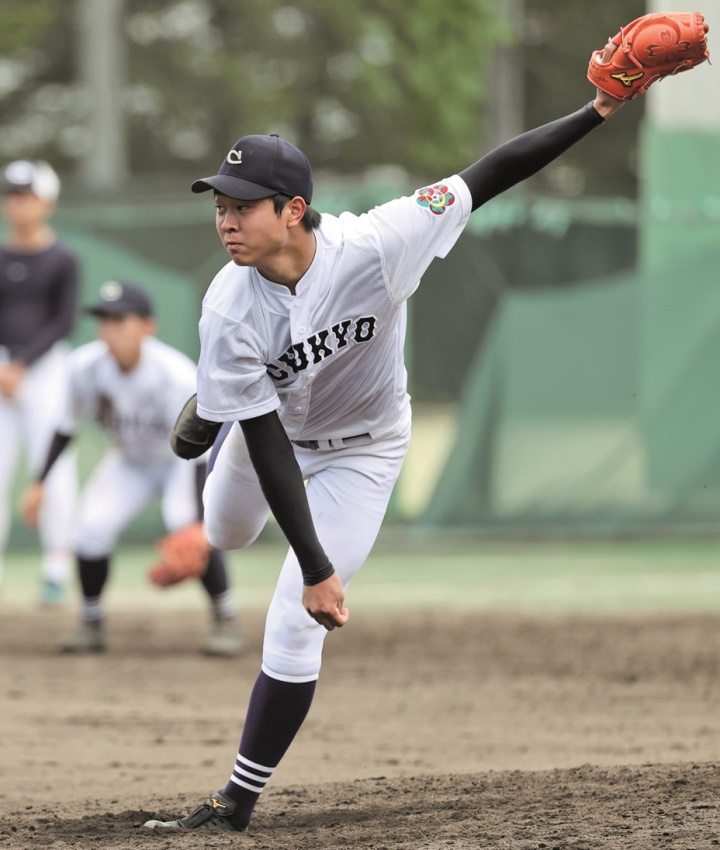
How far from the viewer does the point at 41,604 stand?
8844 millimetres

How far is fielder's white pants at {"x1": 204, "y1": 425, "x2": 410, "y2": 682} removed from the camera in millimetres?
4309

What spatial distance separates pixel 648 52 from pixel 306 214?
3.54 ft

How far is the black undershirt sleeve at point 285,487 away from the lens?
4012mm

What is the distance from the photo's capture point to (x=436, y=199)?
421 cm

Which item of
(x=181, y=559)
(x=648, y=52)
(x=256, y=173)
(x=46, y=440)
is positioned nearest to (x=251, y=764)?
(x=256, y=173)

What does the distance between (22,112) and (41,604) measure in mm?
22271

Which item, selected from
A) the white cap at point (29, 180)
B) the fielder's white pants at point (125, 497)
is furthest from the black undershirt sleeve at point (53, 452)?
the white cap at point (29, 180)

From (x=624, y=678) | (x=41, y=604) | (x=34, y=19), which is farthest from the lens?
(x=34, y=19)

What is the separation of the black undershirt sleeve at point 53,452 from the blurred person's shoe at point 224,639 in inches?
44.5

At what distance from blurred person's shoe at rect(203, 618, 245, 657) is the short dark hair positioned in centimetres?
375

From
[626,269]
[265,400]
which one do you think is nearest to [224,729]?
[265,400]

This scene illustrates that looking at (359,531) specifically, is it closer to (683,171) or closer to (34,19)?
(683,171)

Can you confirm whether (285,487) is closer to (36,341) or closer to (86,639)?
(86,639)

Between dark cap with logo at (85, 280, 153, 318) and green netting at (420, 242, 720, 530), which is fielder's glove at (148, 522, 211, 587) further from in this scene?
green netting at (420, 242, 720, 530)
